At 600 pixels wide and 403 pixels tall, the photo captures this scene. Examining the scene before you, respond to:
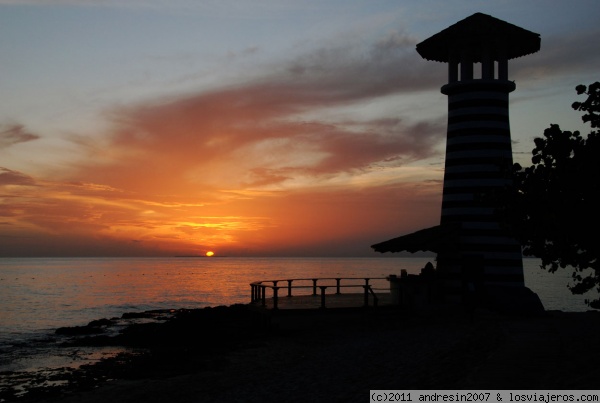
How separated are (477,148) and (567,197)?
14990 millimetres

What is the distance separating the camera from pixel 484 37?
2989 centimetres

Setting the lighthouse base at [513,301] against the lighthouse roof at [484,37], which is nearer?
the lighthouse base at [513,301]

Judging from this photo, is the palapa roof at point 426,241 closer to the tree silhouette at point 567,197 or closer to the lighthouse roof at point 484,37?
the lighthouse roof at point 484,37

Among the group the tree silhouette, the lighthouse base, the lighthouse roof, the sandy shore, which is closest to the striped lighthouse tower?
the lighthouse roof

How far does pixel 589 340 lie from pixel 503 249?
10784 mm

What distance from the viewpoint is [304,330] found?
27.5 m

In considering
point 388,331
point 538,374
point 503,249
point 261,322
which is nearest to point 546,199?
point 538,374

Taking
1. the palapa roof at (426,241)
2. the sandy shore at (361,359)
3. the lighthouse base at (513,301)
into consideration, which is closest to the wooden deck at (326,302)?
the sandy shore at (361,359)

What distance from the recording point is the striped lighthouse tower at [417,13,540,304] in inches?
1139

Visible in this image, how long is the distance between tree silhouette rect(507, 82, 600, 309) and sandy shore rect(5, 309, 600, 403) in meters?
2.46

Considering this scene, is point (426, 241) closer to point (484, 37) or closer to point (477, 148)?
point (477, 148)

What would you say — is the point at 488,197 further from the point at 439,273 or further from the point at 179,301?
the point at 179,301

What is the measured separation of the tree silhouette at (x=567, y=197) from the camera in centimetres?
1434

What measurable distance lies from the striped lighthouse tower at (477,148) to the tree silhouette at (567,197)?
41.4 feet
